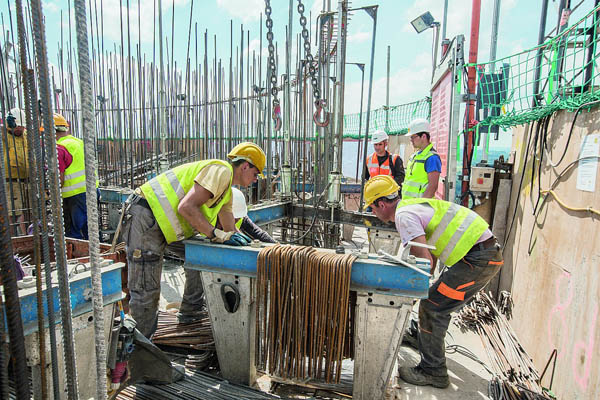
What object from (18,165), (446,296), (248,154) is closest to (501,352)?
(446,296)

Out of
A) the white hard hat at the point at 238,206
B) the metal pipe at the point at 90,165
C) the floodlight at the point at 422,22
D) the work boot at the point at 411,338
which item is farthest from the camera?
the floodlight at the point at 422,22

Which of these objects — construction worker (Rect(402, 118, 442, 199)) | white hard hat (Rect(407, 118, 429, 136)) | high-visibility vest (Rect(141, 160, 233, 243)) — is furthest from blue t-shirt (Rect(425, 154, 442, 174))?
high-visibility vest (Rect(141, 160, 233, 243))

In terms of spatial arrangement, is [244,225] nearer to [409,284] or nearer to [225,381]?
[225,381]

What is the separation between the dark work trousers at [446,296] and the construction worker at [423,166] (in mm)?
1744

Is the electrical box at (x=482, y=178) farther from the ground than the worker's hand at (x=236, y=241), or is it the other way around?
the electrical box at (x=482, y=178)

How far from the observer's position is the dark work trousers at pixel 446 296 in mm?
3162

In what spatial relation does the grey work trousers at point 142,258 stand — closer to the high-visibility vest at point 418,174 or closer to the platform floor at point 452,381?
the platform floor at point 452,381

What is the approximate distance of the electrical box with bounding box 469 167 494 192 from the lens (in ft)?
17.1

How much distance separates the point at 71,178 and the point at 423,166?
14.4ft

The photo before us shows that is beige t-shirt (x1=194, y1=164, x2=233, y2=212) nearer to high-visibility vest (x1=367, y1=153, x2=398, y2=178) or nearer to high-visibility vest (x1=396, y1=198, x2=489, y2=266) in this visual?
high-visibility vest (x1=396, y1=198, x2=489, y2=266)

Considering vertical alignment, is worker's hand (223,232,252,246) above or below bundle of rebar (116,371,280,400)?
above

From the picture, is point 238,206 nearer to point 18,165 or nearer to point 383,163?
point 18,165

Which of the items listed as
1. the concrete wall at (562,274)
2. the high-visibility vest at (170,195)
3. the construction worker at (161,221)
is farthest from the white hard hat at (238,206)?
the concrete wall at (562,274)

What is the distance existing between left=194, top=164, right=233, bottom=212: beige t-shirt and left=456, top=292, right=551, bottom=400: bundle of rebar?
2.72m
